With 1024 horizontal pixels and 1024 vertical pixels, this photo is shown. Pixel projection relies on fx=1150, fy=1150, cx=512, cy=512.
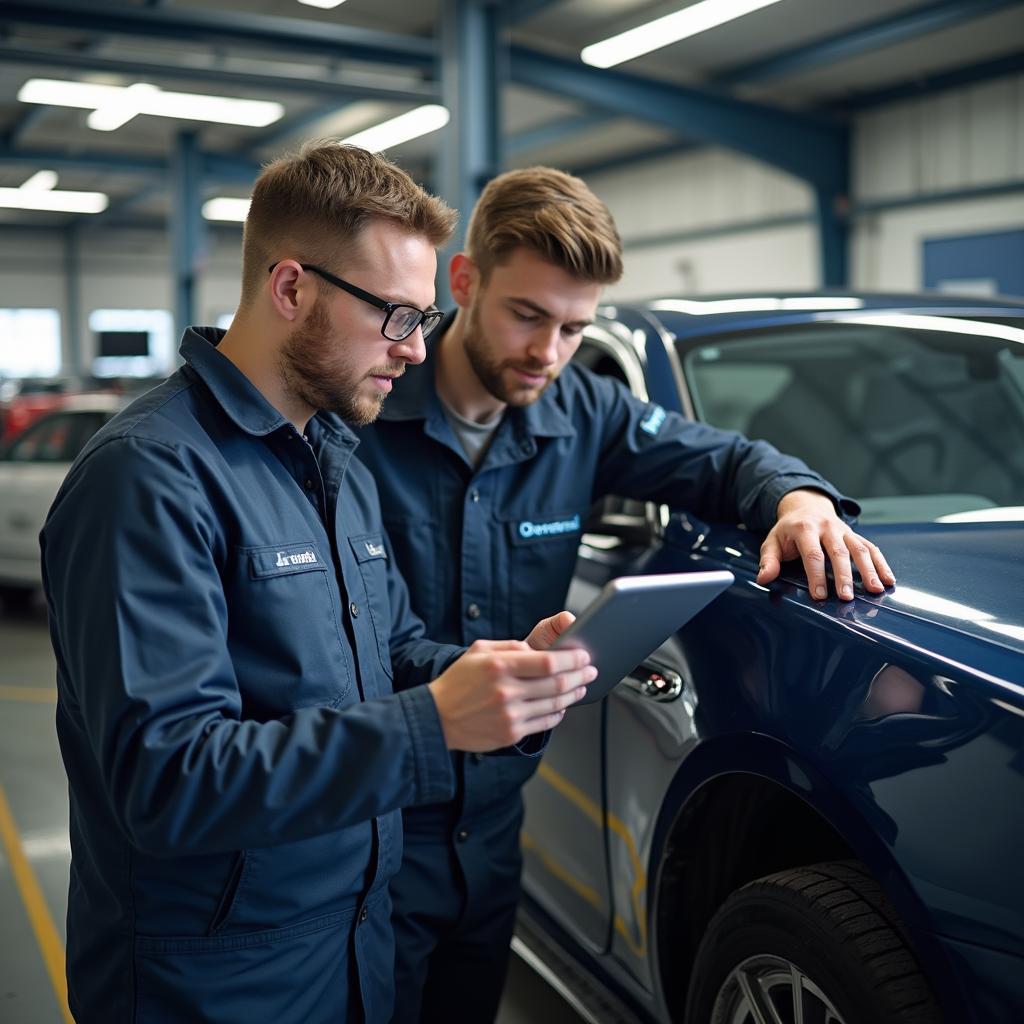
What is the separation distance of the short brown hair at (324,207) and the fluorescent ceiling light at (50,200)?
20824 millimetres

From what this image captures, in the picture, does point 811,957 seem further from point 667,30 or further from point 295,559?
point 667,30

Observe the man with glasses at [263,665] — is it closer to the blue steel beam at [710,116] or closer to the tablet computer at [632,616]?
the tablet computer at [632,616]

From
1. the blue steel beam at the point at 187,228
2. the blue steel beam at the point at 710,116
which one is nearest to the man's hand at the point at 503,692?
the blue steel beam at the point at 710,116

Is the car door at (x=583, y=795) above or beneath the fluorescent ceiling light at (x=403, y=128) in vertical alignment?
beneath

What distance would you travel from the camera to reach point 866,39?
10156mm

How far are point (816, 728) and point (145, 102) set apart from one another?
465 inches

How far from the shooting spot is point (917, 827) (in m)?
1.36

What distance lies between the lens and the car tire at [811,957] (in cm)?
143

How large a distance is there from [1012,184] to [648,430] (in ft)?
33.4

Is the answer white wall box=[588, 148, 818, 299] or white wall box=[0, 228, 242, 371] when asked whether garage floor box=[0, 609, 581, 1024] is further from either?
white wall box=[0, 228, 242, 371]

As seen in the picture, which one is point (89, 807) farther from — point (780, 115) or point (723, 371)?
point (780, 115)

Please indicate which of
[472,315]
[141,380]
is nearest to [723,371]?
[472,315]

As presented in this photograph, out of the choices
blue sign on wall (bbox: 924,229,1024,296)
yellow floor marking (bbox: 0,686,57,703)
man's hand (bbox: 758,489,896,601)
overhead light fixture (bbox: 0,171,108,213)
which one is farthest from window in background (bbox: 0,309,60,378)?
man's hand (bbox: 758,489,896,601)

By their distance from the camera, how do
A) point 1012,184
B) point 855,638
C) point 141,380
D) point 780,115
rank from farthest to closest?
point 141,380, point 780,115, point 1012,184, point 855,638
